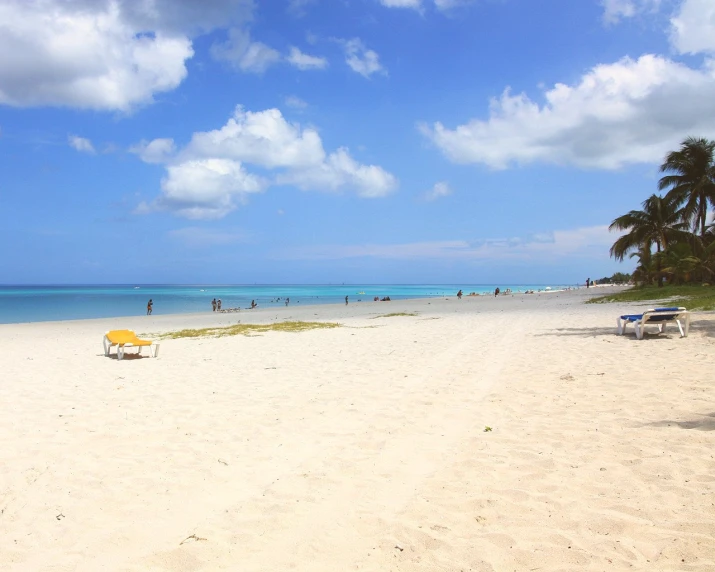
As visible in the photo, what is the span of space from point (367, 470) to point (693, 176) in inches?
1697

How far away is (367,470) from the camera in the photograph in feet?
15.6

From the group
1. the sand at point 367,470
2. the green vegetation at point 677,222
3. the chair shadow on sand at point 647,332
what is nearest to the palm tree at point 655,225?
the green vegetation at point 677,222

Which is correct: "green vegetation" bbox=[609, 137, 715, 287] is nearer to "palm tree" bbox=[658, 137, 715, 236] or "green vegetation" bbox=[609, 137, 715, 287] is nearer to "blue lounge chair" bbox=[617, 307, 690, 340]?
"palm tree" bbox=[658, 137, 715, 236]

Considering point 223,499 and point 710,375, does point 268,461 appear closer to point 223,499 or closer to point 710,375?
point 223,499

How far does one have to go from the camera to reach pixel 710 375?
7855 millimetres

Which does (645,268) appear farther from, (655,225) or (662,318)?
(662,318)

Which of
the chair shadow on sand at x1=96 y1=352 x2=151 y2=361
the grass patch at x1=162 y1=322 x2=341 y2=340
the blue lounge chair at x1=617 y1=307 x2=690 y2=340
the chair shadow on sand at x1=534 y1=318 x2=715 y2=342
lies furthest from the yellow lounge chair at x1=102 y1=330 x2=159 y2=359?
the blue lounge chair at x1=617 y1=307 x2=690 y2=340

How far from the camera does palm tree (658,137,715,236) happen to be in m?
37.3

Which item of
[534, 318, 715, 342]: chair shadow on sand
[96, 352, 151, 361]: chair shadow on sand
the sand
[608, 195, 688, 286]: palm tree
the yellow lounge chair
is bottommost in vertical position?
the sand

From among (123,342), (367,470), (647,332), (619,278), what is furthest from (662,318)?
(619,278)

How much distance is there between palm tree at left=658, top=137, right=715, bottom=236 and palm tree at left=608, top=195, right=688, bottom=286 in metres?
1.09

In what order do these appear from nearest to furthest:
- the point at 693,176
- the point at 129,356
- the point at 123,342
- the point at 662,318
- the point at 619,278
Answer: the point at 123,342, the point at 662,318, the point at 129,356, the point at 693,176, the point at 619,278

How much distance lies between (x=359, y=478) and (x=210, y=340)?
12.7 m

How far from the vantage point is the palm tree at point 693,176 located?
37312 millimetres
